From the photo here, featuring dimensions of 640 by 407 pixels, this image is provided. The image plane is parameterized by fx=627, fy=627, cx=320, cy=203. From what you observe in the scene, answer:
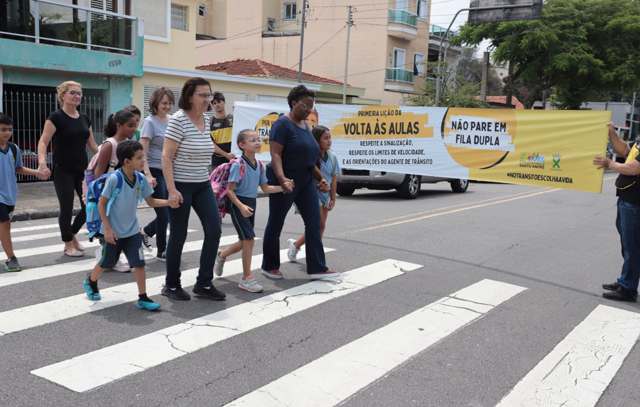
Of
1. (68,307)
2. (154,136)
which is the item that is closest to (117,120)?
(154,136)

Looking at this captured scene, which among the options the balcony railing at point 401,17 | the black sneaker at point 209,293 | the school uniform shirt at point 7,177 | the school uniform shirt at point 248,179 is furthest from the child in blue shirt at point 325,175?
the balcony railing at point 401,17

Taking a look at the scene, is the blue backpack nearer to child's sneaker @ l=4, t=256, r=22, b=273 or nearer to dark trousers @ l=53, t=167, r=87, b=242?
child's sneaker @ l=4, t=256, r=22, b=273

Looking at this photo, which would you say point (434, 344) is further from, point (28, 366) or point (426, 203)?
point (426, 203)

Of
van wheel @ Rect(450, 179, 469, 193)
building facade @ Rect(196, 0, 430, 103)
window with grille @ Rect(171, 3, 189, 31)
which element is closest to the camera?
van wheel @ Rect(450, 179, 469, 193)

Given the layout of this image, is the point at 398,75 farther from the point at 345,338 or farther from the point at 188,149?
the point at 345,338

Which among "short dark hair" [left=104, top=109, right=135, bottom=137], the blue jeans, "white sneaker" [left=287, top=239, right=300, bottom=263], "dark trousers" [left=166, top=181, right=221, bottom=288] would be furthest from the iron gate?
the blue jeans

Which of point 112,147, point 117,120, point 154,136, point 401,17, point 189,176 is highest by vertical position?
point 401,17

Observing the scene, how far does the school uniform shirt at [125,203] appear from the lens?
5.02 m

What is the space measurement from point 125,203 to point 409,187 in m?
10.4

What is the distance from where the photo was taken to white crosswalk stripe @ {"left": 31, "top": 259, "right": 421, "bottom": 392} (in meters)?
3.88

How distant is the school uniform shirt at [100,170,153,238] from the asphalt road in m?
0.67

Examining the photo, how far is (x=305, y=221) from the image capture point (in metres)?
6.39

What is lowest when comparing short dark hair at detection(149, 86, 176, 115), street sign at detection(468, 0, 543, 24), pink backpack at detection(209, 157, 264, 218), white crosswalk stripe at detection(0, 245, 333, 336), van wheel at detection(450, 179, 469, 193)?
van wheel at detection(450, 179, 469, 193)

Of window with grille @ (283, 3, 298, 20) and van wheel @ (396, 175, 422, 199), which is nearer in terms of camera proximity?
van wheel @ (396, 175, 422, 199)
